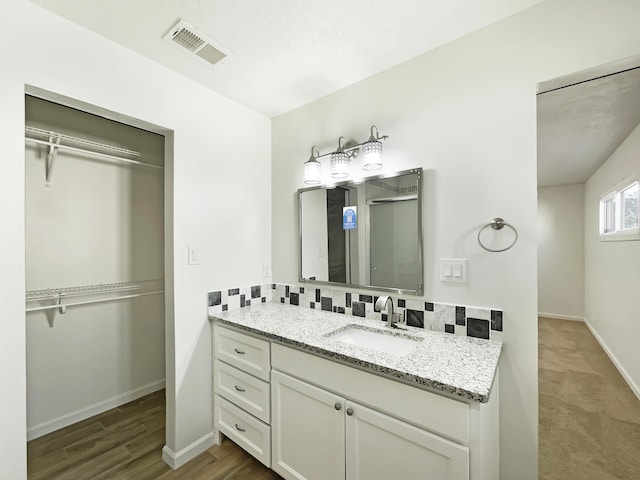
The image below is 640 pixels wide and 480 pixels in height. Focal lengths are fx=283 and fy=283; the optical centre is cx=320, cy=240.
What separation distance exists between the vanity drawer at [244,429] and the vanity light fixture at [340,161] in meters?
1.58

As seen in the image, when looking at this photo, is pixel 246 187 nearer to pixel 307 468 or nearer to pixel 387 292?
pixel 387 292

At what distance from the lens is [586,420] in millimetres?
2016

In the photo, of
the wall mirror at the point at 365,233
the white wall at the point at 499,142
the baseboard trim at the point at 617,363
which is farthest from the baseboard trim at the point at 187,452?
the baseboard trim at the point at 617,363

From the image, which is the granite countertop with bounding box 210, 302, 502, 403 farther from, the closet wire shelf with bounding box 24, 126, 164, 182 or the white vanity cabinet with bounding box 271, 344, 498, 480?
the closet wire shelf with bounding box 24, 126, 164, 182

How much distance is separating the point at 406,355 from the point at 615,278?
3162 millimetres

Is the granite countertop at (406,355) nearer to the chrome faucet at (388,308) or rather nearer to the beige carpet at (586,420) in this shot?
the chrome faucet at (388,308)

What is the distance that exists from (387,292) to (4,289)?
182cm

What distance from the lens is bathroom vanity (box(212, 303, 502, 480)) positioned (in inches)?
38.9

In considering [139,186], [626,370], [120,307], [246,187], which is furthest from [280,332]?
[626,370]

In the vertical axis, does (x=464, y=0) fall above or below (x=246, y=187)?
above

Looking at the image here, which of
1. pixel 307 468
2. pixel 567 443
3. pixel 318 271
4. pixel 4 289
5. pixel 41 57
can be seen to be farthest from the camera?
pixel 318 271

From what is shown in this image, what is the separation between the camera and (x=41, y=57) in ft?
4.20

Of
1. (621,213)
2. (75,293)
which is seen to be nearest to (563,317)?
(621,213)

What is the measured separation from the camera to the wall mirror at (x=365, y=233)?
1.65 m
